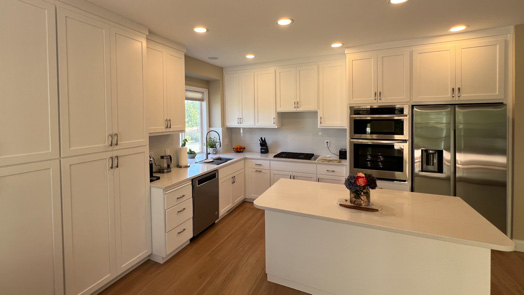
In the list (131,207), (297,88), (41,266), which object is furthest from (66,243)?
(297,88)

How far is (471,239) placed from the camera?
1.42 m

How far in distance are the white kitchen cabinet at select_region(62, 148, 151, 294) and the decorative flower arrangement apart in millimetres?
2032

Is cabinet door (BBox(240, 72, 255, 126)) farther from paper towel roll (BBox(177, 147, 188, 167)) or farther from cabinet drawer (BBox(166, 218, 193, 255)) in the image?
cabinet drawer (BBox(166, 218, 193, 255))

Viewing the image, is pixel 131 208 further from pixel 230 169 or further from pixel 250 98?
pixel 250 98

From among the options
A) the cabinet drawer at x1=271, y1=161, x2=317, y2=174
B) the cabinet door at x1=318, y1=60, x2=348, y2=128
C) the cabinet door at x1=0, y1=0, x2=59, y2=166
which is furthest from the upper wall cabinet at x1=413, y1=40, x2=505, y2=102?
the cabinet door at x1=0, y1=0, x2=59, y2=166

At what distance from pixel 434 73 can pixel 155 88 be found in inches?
132

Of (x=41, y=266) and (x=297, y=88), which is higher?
(x=297, y=88)

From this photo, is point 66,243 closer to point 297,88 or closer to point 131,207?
point 131,207

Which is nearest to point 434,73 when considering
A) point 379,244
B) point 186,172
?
point 379,244

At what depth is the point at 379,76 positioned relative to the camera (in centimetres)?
331

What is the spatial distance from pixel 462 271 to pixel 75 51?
316 cm

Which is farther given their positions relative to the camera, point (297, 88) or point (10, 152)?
point (297, 88)

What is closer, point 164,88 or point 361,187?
point 361,187

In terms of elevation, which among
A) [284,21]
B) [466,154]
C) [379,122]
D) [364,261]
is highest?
[284,21]
